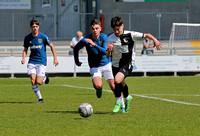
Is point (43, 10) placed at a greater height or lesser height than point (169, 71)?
greater

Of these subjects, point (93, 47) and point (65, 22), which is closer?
point (93, 47)

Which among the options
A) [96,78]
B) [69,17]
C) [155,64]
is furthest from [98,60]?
[69,17]

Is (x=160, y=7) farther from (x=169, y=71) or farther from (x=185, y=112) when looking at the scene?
(x=185, y=112)

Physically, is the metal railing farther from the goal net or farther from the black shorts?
the black shorts

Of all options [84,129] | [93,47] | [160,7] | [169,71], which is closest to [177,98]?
[93,47]

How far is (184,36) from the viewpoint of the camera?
32562mm

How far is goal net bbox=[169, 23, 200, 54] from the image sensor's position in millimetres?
32250

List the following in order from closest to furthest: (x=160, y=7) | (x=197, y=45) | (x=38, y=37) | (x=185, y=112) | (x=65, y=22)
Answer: (x=185, y=112), (x=38, y=37), (x=197, y=45), (x=65, y=22), (x=160, y=7)

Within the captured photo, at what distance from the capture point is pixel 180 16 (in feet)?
116

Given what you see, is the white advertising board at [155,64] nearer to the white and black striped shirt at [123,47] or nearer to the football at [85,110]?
the white and black striped shirt at [123,47]

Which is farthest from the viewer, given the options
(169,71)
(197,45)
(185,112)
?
(197,45)

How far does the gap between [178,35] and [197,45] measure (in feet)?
4.54

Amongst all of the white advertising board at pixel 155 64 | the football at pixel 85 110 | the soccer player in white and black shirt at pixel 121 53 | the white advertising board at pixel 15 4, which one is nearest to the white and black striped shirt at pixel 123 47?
the soccer player in white and black shirt at pixel 121 53

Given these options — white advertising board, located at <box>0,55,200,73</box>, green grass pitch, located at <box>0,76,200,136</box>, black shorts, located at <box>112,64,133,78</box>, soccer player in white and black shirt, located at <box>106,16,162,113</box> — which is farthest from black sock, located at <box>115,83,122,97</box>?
white advertising board, located at <box>0,55,200,73</box>
